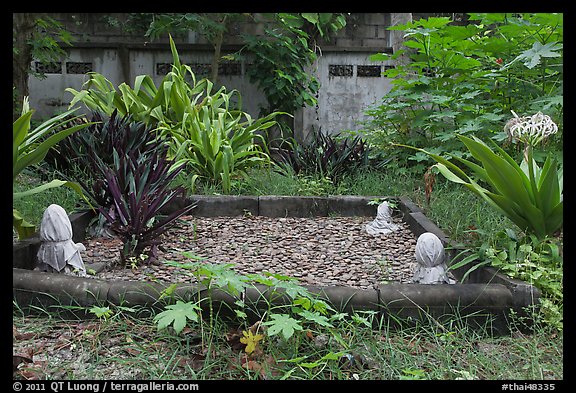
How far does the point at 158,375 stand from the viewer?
5.33 ft

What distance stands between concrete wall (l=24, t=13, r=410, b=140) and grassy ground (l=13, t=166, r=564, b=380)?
5958 mm

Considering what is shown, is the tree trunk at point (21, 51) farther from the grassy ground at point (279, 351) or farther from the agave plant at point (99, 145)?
the grassy ground at point (279, 351)

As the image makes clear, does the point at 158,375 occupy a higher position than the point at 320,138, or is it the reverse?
the point at 320,138

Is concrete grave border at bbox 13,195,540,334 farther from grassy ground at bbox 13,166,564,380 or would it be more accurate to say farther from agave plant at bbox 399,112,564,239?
agave plant at bbox 399,112,564,239

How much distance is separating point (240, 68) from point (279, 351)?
21.8 ft

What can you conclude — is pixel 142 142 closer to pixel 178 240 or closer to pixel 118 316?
pixel 178 240

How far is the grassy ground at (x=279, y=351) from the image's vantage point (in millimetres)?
1655

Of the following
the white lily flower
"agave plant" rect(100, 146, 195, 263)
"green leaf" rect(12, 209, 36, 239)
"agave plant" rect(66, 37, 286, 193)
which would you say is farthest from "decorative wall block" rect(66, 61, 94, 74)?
the white lily flower

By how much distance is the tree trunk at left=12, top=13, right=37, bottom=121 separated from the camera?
5.29 m

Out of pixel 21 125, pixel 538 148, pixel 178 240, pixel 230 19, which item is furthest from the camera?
pixel 230 19

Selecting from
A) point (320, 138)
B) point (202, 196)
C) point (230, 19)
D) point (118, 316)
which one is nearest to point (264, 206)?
point (202, 196)
